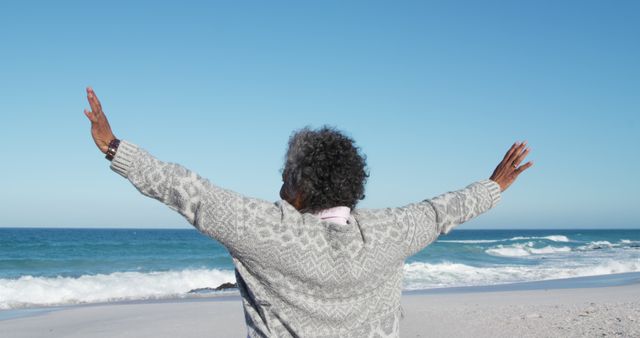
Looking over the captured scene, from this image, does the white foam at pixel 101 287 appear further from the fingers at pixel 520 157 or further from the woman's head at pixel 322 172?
the fingers at pixel 520 157

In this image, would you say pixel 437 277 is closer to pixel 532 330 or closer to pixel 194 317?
pixel 194 317

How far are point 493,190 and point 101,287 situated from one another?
712 inches

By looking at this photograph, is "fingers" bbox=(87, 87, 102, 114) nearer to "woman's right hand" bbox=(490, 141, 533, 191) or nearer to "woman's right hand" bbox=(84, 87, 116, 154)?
"woman's right hand" bbox=(84, 87, 116, 154)

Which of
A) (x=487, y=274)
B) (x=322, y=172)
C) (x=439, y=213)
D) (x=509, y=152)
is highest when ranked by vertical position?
(x=509, y=152)

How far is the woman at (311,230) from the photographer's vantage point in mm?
1795

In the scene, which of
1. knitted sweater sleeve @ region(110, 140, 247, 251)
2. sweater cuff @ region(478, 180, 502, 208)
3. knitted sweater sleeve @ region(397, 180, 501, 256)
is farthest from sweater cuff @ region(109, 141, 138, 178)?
sweater cuff @ region(478, 180, 502, 208)

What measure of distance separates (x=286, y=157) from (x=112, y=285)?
18.2 meters

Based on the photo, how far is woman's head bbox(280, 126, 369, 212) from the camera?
194 centimetres

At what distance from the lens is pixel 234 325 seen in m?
8.41

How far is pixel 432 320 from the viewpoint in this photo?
25.7ft

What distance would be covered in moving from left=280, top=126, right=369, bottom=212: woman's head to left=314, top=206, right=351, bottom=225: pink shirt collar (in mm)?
15

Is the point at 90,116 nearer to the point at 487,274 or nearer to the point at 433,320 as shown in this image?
the point at 433,320

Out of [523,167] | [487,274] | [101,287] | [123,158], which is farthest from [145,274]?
[123,158]

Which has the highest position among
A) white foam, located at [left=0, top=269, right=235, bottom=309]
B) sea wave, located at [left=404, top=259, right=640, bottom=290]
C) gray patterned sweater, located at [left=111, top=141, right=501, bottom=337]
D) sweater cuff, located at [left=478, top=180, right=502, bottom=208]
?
sweater cuff, located at [left=478, top=180, right=502, bottom=208]
